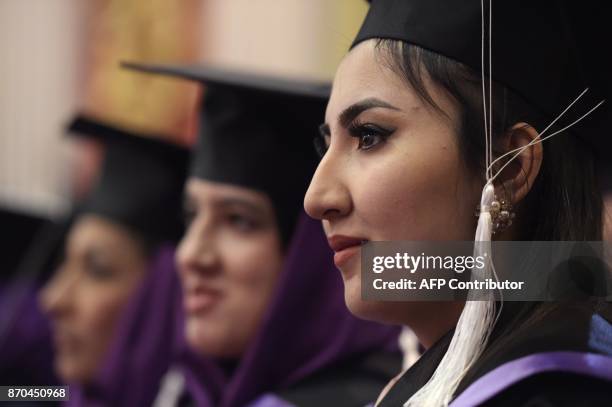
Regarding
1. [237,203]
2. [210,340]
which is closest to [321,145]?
[237,203]

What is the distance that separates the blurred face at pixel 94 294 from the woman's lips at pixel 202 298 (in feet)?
2.31

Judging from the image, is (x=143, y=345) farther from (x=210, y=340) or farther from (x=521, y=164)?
(x=521, y=164)

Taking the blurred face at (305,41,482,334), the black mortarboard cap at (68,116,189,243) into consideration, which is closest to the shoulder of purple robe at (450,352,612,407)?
the blurred face at (305,41,482,334)

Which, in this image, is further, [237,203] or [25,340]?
[25,340]

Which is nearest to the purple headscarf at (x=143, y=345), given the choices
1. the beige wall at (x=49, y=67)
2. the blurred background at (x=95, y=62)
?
the blurred background at (x=95, y=62)

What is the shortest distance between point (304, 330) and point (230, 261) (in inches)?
8.9

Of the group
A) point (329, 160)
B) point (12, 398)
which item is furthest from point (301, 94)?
point (12, 398)

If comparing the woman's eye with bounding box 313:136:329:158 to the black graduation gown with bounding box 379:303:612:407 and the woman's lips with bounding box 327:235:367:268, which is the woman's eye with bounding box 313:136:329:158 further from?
the black graduation gown with bounding box 379:303:612:407

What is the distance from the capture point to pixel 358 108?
53.6 inches

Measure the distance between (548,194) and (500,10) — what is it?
0.26 metres

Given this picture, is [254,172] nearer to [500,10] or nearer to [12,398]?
[12,398]

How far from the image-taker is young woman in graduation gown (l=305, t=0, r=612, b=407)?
4.29ft

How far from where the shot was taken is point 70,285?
2943 mm

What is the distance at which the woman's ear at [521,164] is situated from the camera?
132cm
